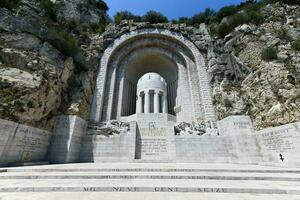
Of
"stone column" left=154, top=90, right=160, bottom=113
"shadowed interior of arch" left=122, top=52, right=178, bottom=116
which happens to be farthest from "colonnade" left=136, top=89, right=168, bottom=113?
"shadowed interior of arch" left=122, top=52, right=178, bottom=116

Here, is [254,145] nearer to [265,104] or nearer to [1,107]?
[265,104]

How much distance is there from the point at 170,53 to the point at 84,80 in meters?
9.72

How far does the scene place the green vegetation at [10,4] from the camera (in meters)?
9.66

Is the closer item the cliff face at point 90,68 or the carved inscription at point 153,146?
the cliff face at point 90,68

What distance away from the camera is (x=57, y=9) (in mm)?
17031

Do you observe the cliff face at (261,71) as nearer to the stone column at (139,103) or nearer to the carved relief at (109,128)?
the carved relief at (109,128)

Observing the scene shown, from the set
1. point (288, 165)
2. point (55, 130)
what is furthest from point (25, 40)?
point (288, 165)

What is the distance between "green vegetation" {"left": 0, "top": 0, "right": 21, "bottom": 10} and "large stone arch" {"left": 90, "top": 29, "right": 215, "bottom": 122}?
6985 millimetres

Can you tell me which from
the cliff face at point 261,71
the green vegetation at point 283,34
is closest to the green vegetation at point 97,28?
the cliff face at point 261,71

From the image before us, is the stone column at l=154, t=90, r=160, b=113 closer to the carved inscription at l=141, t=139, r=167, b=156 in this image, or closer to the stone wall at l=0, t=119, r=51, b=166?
the carved inscription at l=141, t=139, r=167, b=156

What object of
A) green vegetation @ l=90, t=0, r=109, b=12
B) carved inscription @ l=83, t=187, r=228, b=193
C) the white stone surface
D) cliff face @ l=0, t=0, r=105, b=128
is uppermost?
green vegetation @ l=90, t=0, r=109, b=12

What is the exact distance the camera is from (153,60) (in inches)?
744

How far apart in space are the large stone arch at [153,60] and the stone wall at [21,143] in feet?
14.3

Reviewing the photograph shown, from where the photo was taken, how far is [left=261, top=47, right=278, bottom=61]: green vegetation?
10016 millimetres
